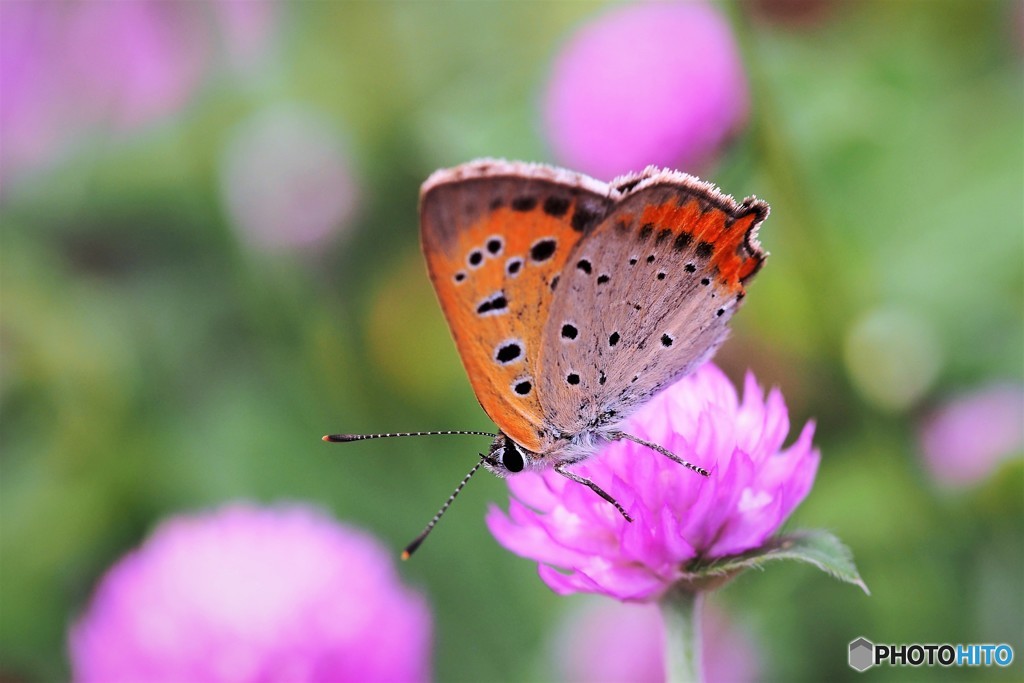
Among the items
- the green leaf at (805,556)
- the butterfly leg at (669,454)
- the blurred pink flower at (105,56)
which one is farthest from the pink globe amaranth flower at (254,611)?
the blurred pink flower at (105,56)

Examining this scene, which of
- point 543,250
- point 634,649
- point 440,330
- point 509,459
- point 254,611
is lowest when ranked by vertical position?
point 634,649

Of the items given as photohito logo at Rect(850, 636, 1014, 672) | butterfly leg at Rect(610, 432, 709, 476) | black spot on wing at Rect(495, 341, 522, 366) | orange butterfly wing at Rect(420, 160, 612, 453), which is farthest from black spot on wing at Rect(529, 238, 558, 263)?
photohito logo at Rect(850, 636, 1014, 672)

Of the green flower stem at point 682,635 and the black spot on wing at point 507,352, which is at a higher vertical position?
the black spot on wing at point 507,352

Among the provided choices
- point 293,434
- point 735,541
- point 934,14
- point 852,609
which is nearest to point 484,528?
point 293,434

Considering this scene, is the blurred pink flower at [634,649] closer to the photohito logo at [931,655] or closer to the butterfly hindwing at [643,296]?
the photohito logo at [931,655]

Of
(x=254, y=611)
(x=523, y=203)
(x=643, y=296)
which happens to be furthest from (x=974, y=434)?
(x=254, y=611)

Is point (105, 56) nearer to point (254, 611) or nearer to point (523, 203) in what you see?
point (254, 611)

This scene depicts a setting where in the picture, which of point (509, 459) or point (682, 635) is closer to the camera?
point (682, 635)
